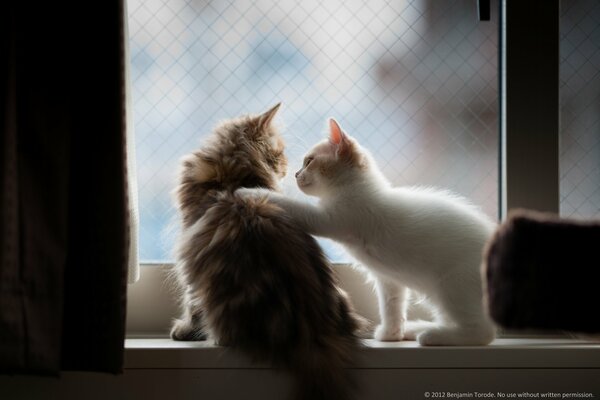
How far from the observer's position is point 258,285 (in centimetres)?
114

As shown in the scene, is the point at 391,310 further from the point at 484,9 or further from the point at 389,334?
the point at 484,9

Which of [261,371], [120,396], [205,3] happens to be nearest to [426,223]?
[261,371]

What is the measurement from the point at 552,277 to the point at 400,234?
20.7 inches

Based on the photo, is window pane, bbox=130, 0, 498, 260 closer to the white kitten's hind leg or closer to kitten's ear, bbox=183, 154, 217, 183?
kitten's ear, bbox=183, 154, 217, 183

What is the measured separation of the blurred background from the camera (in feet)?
5.10

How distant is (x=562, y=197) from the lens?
153 centimetres

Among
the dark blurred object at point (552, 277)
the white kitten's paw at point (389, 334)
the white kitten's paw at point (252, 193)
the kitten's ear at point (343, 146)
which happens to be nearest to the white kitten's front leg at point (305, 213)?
the white kitten's paw at point (252, 193)

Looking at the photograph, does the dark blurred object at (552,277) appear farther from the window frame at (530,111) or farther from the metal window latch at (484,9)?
the metal window latch at (484,9)

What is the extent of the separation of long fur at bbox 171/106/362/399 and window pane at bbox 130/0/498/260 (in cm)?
26

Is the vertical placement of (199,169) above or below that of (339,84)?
below

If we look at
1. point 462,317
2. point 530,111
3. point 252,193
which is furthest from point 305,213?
point 530,111

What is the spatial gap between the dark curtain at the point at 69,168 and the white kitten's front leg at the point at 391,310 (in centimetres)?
54

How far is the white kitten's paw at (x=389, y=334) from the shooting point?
4.31 ft

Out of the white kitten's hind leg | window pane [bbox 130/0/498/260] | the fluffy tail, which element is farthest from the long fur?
window pane [bbox 130/0/498/260]
